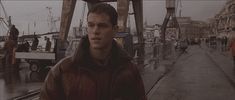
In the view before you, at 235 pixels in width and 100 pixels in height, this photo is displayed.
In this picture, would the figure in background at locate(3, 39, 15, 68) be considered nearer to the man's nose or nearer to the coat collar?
the coat collar

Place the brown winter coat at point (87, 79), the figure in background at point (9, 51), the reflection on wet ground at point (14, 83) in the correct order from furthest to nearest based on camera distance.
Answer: the figure in background at point (9, 51) < the reflection on wet ground at point (14, 83) < the brown winter coat at point (87, 79)

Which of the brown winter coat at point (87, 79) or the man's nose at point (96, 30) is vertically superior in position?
the man's nose at point (96, 30)

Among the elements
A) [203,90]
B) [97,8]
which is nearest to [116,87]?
[97,8]

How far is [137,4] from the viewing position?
103 feet

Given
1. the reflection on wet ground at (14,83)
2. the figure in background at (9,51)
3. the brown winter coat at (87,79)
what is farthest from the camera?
the figure in background at (9,51)

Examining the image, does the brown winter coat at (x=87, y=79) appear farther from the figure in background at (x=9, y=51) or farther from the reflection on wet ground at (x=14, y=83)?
the figure in background at (x=9, y=51)

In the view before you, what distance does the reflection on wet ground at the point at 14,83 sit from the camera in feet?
45.0

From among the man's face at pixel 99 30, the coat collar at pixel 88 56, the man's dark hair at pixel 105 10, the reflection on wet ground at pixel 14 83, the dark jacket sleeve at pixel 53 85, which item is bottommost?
the reflection on wet ground at pixel 14 83

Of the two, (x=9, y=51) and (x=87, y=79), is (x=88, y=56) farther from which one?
(x=9, y=51)

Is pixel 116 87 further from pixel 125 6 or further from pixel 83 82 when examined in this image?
pixel 125 6

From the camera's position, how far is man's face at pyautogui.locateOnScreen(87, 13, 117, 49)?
2.95 meters

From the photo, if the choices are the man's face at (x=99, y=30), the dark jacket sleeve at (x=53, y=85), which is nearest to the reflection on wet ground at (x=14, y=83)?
the dark jacket sleeve at (x=53, y=85)

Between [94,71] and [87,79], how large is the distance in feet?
0.24

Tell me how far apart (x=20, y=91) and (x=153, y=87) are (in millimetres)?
4736
